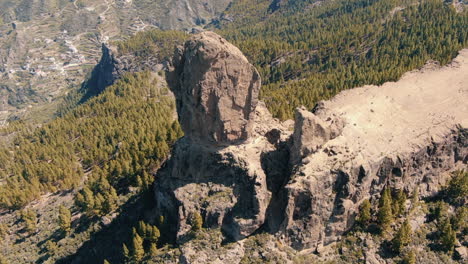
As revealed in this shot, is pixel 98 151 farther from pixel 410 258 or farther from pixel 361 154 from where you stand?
pixel 410 258

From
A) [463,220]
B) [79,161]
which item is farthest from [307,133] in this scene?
[79,161]

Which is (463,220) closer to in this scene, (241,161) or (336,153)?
(336,153)

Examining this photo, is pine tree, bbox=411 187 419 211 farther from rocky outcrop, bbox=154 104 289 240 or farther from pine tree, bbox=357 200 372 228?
rocky outcrop, bbox=154 104 289 240

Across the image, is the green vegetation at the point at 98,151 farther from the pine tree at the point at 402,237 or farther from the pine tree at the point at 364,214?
the pine tree at the point at 402,237

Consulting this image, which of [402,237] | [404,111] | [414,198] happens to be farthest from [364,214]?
[404,111]

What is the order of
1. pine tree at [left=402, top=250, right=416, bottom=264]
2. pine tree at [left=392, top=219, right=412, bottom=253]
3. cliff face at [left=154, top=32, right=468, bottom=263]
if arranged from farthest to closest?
cliff face at [left=154, top=32, right=468, bottom=263] < pine tree at [left=392, top=219, right=412, bottom=253] < pine tree at [left=402, top=250, right=416, bottom=264]

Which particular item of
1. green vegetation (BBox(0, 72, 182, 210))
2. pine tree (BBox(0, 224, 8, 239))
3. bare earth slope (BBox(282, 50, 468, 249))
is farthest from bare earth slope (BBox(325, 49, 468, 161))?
pine tree (BBox(0, 224, 8, 239))
